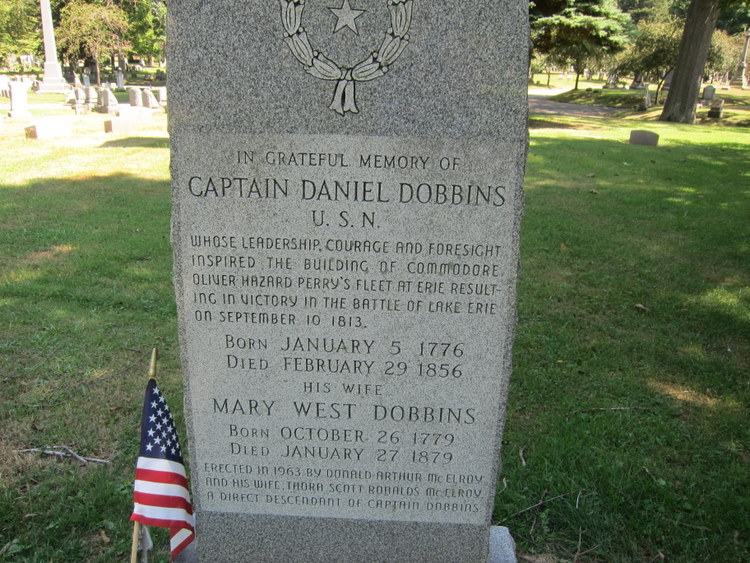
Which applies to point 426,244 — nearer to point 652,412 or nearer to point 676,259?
point 652,412

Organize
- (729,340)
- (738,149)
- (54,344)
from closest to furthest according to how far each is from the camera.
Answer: (54,344)
(729,340)
(738,149)

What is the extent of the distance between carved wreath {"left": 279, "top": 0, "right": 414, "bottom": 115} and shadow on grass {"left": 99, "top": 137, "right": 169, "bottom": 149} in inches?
529

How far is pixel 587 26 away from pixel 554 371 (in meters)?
16.9

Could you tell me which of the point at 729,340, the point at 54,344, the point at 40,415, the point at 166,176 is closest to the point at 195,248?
the point at 40,415

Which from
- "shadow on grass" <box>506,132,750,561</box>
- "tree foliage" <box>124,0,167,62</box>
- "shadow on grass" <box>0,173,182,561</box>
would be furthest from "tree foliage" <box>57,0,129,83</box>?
"shadow on grass" <box>506,132,750,561</box>

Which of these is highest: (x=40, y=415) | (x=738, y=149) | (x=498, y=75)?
(x=498, y=75)

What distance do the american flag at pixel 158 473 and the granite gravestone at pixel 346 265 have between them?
0.13m

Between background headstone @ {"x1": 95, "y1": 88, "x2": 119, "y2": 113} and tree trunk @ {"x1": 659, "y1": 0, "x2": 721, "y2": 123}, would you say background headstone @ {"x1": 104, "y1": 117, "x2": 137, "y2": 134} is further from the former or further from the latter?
tree trunk @ {"x1": 659, "y1": 0, "x2": 721, "y2": 123}

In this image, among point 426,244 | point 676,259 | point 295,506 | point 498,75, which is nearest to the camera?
point 498,75

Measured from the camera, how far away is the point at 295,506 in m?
3.04

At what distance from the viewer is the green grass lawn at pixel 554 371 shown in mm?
3422

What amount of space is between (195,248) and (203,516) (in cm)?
145

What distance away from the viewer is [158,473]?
2.81m

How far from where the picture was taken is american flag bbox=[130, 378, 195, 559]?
110 inches
